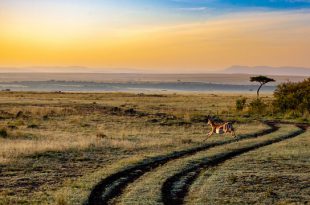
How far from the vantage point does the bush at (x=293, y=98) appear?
5224cm

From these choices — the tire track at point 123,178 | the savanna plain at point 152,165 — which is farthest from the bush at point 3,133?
the tire track at point 123,178

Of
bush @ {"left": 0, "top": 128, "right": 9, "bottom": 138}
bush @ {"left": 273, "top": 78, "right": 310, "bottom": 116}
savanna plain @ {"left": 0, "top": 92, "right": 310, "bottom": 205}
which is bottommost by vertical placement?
bush @ {"left": 0, "top": 128, "right": 9, "bottom": 138}

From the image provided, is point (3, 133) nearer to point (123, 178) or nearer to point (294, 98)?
point (123, 178)

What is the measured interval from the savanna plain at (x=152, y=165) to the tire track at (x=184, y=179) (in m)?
0.04

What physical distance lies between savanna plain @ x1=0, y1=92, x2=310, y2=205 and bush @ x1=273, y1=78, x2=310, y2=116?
13.3m

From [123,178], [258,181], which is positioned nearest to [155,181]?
[123,178]

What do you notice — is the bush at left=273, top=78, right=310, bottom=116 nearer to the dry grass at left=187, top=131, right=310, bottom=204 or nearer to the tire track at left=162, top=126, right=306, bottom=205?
the tire track at left=162, top=126, right=306, bottom=205

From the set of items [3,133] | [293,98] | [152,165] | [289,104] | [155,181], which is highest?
[293,98]

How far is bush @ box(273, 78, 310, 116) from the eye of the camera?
52.2 m

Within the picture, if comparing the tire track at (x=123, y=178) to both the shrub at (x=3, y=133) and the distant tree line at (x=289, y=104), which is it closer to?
the shrub at (x=3, y=133)

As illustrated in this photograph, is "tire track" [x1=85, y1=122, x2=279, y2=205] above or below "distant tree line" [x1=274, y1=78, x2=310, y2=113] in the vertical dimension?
below

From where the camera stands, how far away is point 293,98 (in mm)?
53531

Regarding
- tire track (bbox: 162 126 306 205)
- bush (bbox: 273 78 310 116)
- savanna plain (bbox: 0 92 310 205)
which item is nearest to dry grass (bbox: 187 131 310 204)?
savanna plain (bbox: 0 92 310 205)

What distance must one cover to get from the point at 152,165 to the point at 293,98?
34.5 meters
